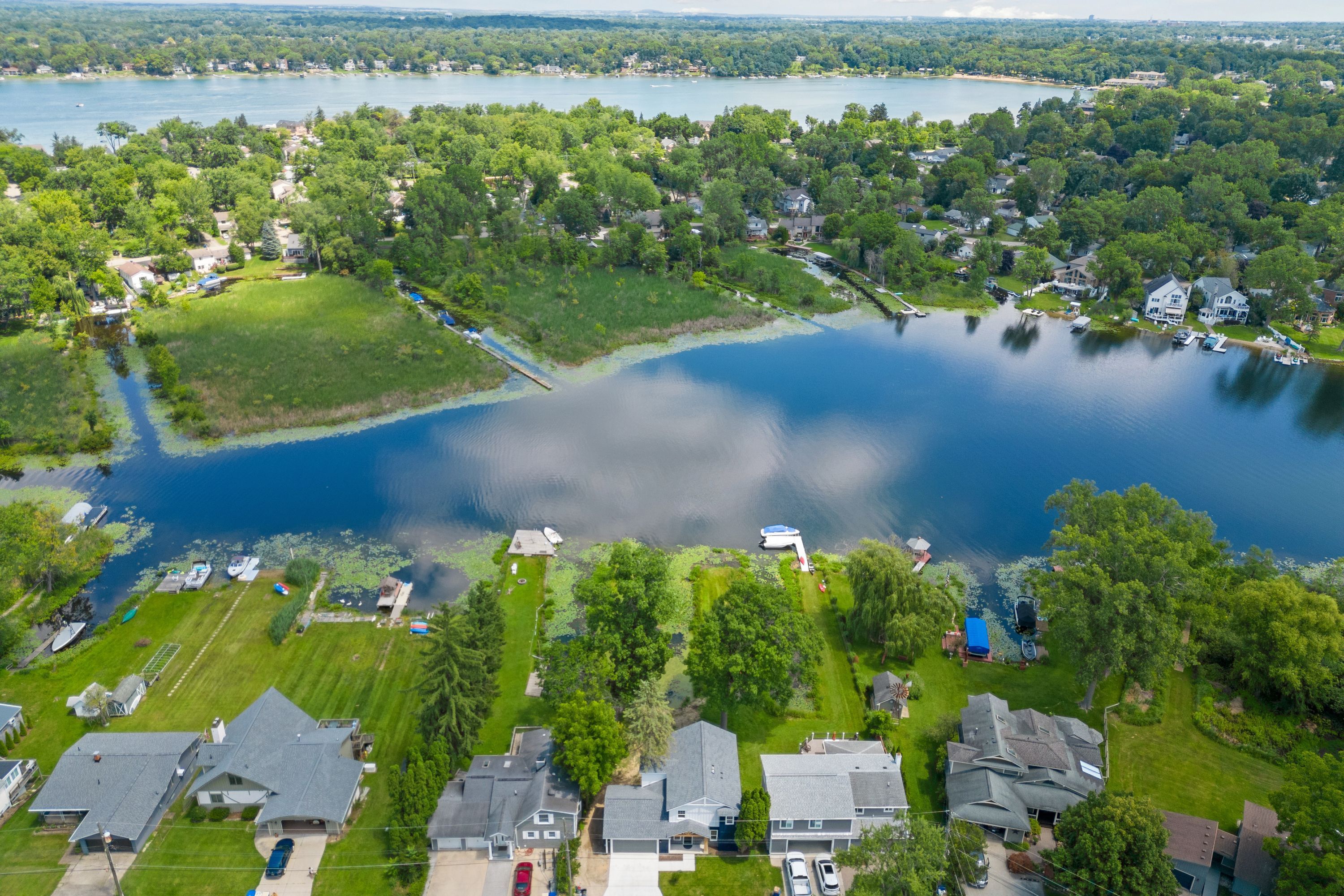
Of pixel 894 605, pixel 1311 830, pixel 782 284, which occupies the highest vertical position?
pixel 1311 830

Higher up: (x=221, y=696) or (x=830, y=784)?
(x=830, y=784)

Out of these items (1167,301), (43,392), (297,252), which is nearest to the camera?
(43,392)

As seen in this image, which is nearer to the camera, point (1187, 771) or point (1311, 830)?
point (1311, 830)

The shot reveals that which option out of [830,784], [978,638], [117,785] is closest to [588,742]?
[830,784]

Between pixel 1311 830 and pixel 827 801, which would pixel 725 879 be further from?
pixel 1311 830

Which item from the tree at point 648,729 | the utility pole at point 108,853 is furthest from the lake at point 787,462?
the utility pole at point 108,853

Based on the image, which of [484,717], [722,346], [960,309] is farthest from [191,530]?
[960,309]
